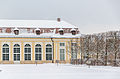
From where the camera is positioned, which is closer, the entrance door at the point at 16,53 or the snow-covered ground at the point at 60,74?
the snow-covered ground at the point at 60,74

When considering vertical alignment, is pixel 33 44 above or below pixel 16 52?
above

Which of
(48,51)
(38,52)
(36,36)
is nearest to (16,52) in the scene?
(38,52)

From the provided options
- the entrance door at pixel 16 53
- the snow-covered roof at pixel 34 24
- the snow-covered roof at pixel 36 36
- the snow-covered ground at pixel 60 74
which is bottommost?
the snow-covered ground at pixel 60 74

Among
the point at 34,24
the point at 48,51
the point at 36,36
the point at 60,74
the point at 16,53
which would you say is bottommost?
the point at 60,74

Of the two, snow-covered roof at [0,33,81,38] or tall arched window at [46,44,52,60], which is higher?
snow-covered roof at [0,33,81,38]

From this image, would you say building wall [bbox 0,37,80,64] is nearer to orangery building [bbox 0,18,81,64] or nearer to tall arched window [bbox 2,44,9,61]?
orangery building [bbox 0,18,81,64]

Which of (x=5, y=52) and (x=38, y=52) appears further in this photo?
(x=38, y=52)

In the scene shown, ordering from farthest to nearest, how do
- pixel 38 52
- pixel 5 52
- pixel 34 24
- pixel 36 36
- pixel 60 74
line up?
pixel 34 24 → pixel 38 52 → pixel 36 36 → pixel 5 52 → pixel 60 74

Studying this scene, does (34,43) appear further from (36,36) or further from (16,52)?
(16,52)

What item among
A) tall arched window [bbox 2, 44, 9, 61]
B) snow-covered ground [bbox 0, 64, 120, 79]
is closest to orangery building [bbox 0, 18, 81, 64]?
tall arched window [bbox 2, 44, 9, 61]

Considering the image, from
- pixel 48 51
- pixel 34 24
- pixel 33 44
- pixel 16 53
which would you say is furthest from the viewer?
pixel 34 24

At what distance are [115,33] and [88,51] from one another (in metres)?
4.43

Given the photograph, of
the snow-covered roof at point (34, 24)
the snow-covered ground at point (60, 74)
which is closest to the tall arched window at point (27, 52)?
the snow-covered roof at point (34, 24)

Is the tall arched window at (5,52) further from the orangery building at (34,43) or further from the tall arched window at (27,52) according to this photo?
the tall arched window at (27,52)
